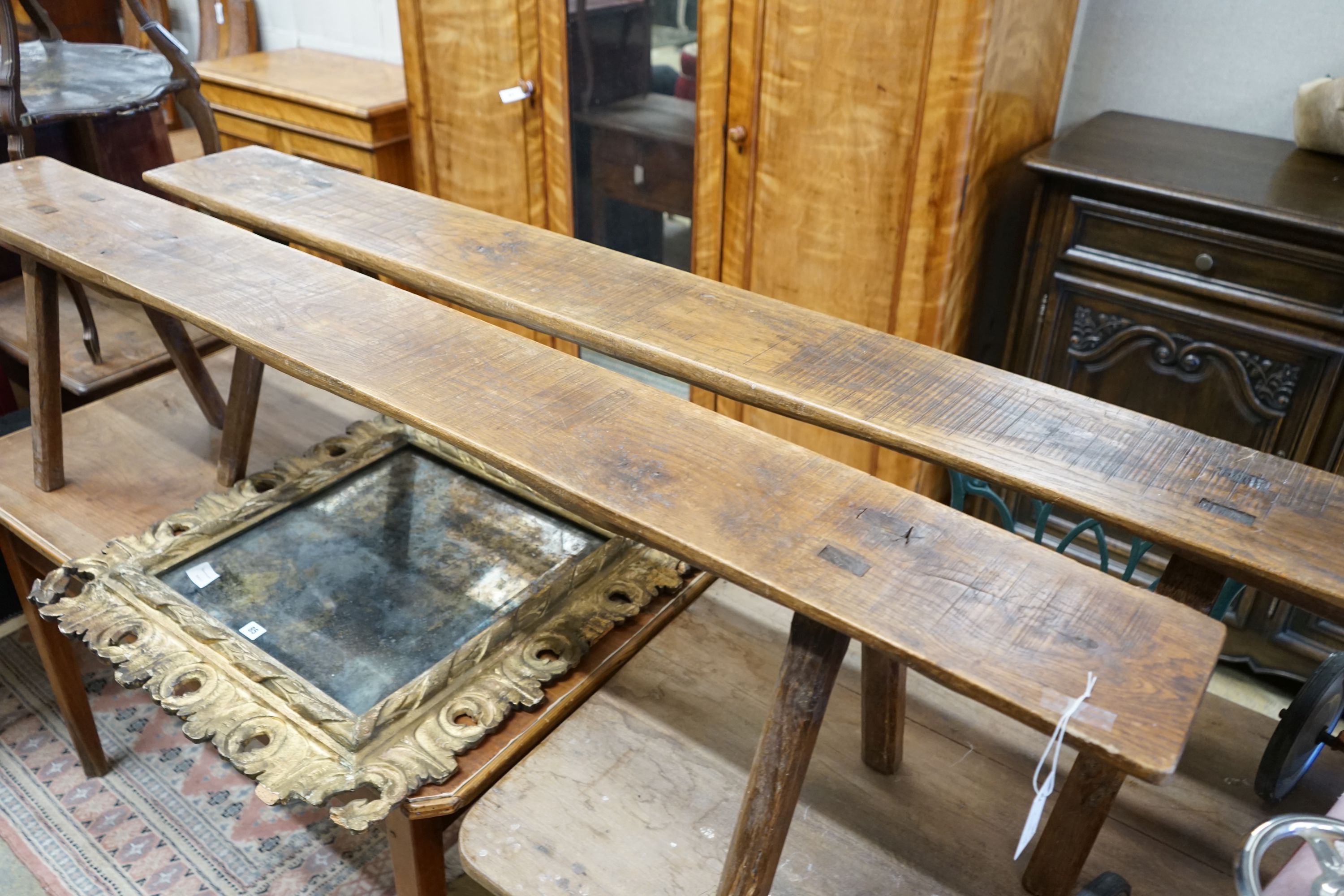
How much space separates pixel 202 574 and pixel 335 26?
257 centimetres

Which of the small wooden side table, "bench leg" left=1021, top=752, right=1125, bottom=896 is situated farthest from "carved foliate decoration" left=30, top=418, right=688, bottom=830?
the small wooden side table

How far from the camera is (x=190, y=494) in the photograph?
1.82m

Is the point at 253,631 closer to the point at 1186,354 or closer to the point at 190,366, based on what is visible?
the point at 190,366

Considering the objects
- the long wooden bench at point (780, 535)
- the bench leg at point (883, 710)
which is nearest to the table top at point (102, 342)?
the long wooden bench at point (780, 535)

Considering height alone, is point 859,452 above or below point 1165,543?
below

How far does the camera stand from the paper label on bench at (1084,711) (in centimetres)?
79

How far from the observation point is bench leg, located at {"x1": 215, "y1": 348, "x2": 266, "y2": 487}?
179cm

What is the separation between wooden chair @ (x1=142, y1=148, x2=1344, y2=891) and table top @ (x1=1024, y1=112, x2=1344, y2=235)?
2.53 ft

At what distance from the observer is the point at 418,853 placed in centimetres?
123

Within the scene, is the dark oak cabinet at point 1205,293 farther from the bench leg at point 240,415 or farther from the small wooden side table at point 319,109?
the small wooden side table at point 319,109

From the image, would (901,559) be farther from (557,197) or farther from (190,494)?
(557,197)

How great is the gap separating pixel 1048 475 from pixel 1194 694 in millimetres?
311

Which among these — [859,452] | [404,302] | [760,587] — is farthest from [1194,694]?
[859,452]

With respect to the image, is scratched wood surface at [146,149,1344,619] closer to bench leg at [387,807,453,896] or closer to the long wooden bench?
the long wooden bench
